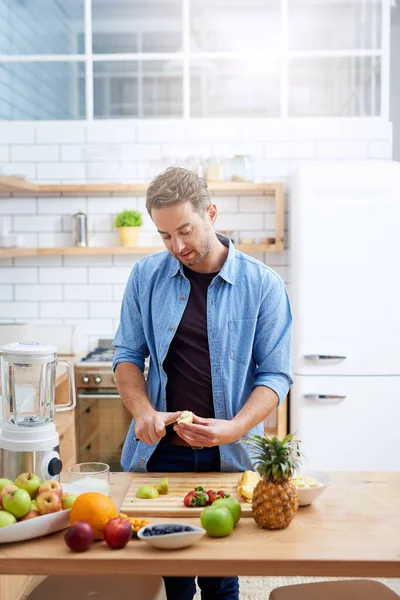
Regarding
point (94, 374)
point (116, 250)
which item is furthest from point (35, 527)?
point (116, 250)

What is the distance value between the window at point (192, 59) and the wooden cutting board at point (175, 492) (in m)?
3.43

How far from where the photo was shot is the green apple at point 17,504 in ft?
5.84

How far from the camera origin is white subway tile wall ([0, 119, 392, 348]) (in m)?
5.14

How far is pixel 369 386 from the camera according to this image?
14.8 ft

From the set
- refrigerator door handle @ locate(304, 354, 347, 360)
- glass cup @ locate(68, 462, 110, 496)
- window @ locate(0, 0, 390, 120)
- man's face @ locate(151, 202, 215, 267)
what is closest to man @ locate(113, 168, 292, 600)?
man's face @ locate(151, 202, 215, 267)

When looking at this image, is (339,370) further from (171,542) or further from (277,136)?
(171,542)

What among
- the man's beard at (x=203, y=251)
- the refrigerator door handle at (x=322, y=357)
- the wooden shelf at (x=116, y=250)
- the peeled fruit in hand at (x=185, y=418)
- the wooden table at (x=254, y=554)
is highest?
the wooden shelf at (x=116, y=250)

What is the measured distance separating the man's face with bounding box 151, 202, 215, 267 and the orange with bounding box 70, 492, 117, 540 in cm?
83

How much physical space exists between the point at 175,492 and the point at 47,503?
396 millimetres

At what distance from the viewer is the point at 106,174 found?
514cm

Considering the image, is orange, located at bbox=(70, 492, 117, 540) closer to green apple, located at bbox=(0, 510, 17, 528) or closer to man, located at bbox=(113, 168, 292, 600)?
green apple, located at bbox=(0, 510, 17, 528)

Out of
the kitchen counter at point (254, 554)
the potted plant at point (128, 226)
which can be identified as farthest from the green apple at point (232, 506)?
the potted plant at point (128, 226)

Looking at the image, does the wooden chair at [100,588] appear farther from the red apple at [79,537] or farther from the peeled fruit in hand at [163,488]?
the red apple at [79,537]

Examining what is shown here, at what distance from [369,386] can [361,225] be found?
0.93 m
